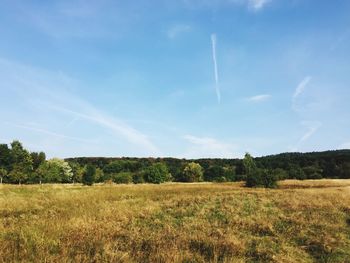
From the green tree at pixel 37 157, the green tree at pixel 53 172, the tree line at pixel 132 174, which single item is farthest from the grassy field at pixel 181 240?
the green tree at pixel 37 157

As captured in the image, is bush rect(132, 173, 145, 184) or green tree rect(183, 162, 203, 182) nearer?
bush rect(132, 173, 145, 184)

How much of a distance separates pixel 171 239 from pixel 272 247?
2800 mm

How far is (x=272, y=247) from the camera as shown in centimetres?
904

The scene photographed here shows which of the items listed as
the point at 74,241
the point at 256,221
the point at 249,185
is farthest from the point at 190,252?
the point at 249,185

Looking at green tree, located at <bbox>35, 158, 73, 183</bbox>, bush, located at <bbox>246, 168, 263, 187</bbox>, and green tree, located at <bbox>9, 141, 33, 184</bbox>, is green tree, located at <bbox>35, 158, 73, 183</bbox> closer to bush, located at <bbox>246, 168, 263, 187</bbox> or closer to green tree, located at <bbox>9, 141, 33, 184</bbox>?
green tree, located at <bbox>9, 141, 33, 184</bbox>

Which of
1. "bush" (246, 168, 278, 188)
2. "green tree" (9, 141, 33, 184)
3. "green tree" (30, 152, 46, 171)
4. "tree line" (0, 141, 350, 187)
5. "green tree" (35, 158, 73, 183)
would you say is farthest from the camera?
"green tree" (30, 152, 46, 171)

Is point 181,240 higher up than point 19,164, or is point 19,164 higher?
point 19,164

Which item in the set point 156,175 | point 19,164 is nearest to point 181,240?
point 19,164

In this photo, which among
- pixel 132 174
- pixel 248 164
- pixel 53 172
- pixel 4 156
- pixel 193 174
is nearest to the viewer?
pixel 248 164

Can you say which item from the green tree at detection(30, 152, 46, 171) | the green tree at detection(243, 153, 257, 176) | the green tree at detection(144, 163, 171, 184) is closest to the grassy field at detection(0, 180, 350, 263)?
the green tree at detection(243, 153, 257, 176)

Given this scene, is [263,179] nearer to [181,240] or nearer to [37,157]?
[181,240]

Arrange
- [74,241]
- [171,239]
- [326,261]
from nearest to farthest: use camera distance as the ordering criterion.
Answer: [326,261]
[74,241]
[171,239]

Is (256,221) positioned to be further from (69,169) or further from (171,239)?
(69,169)

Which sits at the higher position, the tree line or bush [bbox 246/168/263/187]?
the tree line
